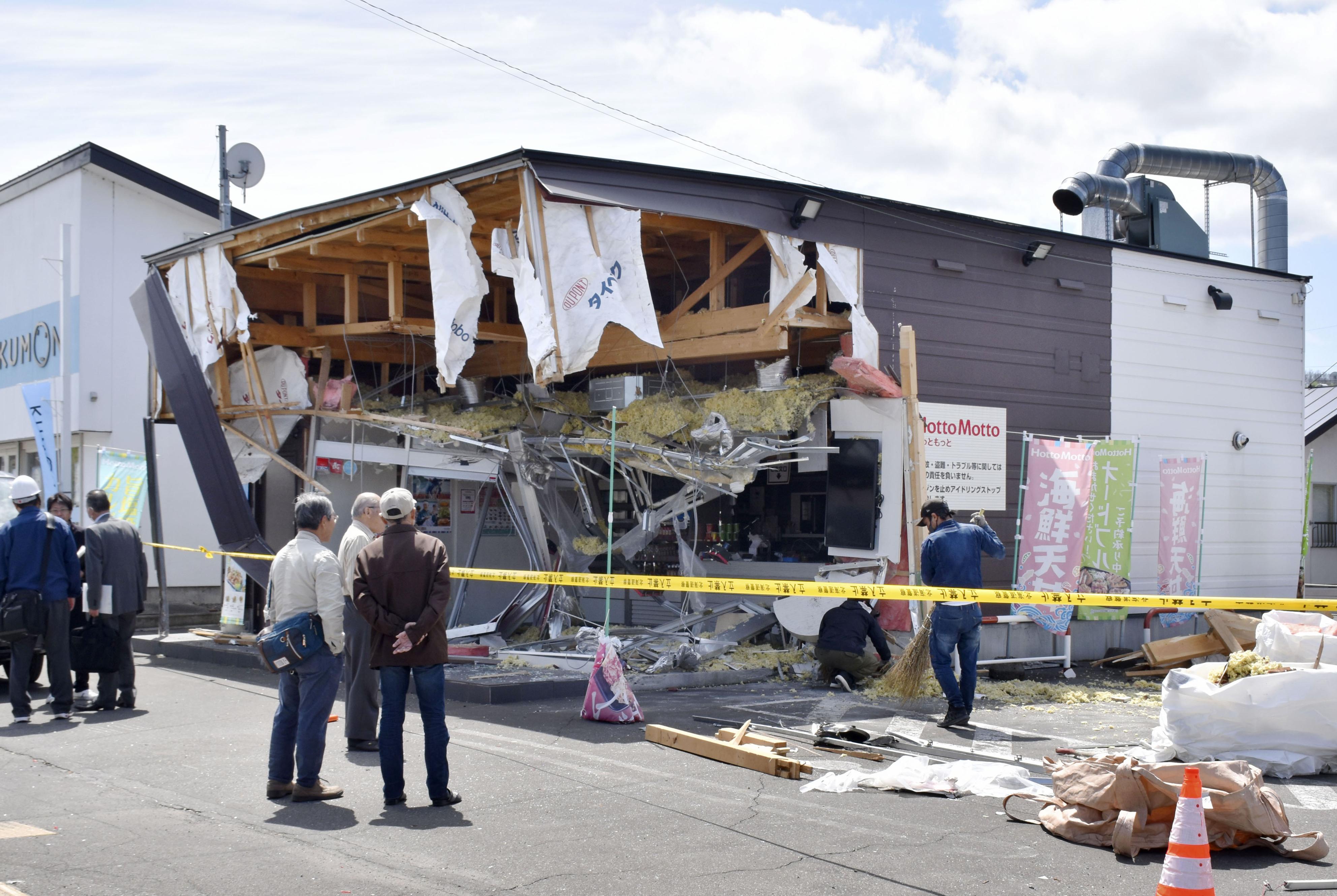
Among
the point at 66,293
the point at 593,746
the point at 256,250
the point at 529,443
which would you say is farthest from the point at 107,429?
the point at 593,746

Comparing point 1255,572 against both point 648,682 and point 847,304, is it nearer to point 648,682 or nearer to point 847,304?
point 847,304

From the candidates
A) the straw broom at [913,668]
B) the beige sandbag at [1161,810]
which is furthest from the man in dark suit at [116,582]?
the beige sandbag at [1161,810]

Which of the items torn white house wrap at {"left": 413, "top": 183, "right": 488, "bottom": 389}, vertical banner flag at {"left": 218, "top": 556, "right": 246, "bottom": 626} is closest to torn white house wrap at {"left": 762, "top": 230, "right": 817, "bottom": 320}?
torn white house wrap at {"left": 413, "top": 183, "right": 488, "bottom": 389}

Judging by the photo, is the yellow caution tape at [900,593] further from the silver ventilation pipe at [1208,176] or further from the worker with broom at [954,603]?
the silver ventilation pipe at [1208,176]

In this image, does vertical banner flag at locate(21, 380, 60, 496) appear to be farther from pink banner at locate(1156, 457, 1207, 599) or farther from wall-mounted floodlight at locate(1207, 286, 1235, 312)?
wall-mounted floodlight at locate(1207, 286, 1235, 312)

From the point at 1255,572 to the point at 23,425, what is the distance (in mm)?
20628

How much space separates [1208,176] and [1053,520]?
29.0 ft

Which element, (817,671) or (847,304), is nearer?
(817,671)

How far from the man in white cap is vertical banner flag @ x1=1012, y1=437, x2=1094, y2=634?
7.31 meters

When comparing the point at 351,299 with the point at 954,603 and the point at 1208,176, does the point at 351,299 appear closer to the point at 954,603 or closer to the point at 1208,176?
the point at 954,603

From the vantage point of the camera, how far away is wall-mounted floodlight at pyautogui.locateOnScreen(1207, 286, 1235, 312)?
15008 mm

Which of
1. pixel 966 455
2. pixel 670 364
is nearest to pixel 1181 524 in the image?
pixel 966 455

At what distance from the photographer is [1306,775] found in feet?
23.9

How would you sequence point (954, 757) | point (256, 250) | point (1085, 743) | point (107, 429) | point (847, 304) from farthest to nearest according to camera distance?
point (107, 429), point (256, 250), point (847, 304), point (1085, 743), point (954, 757)
